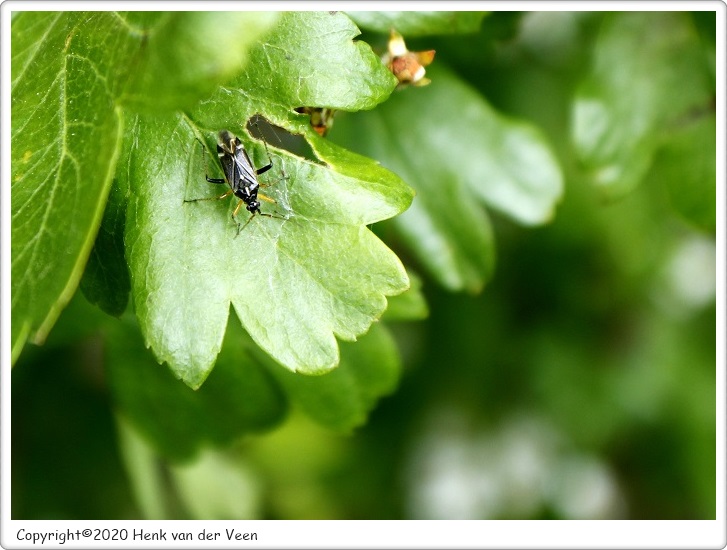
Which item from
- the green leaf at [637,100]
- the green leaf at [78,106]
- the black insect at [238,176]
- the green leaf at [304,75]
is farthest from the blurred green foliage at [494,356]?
the green leaf at [78,106]

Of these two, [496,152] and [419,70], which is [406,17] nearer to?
[419,70]

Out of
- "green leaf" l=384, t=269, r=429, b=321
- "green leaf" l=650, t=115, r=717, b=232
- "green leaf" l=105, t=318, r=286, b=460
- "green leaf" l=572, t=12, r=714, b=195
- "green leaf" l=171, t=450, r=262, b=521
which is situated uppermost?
"green leaf" l=572, t=12, r=714, b=195

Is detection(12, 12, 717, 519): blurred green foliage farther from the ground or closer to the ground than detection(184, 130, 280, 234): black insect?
closer to the ground

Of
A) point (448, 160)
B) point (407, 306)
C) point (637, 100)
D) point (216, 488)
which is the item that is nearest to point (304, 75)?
point (407, 306)

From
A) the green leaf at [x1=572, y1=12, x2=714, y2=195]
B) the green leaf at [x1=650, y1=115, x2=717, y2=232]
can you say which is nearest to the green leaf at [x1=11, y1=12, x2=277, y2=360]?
the green leaf at [x1=572, y1=12, x2=714, y2=195]

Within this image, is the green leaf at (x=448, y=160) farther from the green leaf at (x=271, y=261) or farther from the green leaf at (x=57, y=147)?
the green leaf at (x=57, y=147)

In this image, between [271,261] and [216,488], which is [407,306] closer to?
[271,261]

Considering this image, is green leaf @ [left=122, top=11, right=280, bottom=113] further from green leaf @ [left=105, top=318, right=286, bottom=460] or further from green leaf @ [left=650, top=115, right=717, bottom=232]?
green leaf @ [left=650, top=115, right=717, bottom=232]

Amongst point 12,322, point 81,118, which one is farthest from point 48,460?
point 81,118
